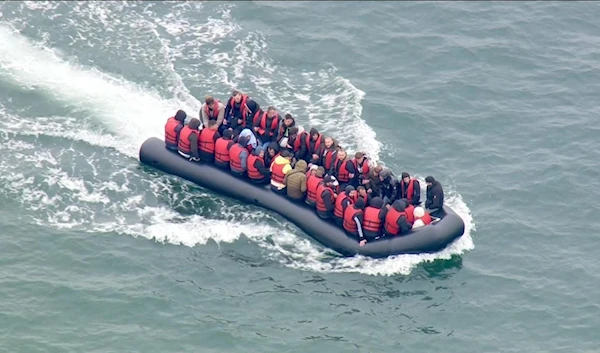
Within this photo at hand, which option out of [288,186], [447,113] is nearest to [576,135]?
[447,113]

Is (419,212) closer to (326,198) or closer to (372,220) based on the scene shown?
(372,220)

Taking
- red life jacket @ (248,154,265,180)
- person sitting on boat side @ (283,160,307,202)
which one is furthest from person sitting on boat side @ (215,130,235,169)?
person sitting on boat side @ (283,160,307,202)

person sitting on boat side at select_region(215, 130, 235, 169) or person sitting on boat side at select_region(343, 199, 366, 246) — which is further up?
person sitting on boat side at select_region(215, 130, 235, 169)

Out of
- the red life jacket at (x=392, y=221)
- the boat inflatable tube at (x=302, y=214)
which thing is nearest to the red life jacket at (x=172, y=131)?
the boat inflatable tube at (x=302, y=214)

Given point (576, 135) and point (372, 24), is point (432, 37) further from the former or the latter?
point (576, 135)

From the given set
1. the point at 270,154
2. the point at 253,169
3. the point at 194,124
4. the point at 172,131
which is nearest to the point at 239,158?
the point at 253,169

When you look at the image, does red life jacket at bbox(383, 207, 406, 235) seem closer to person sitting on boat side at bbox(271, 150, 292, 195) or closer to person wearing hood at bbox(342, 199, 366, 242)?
person wearing hood at bbox(342, 199, 366, 242)

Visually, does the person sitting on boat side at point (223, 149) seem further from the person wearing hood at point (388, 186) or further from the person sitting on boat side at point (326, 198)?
the person wearing hood at point (388, 186)
